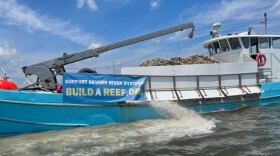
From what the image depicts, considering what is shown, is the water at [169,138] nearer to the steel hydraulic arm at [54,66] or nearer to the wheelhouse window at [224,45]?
the steel hydraulic arm at [54,66]

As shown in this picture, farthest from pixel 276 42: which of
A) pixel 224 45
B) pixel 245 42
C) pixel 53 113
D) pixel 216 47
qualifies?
pixel 53 113

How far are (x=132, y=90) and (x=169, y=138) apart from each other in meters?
3.45

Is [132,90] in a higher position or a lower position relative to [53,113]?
higher

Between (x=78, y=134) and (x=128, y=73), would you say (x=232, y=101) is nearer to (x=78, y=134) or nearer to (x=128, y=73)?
(x=128, y=73)

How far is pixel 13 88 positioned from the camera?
12.2 m

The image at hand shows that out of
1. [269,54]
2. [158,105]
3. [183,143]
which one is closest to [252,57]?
[269,54]

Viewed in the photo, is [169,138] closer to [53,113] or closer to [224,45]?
[53,113]

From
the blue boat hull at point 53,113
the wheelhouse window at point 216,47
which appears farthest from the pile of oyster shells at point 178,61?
the blue boat hull at point 53,113

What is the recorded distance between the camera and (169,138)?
965 cm

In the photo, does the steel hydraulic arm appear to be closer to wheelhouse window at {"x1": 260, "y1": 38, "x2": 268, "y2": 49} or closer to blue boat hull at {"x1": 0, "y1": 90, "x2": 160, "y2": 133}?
blue boat hull at {"x1": 0, "y1": 90, "x2": 160, "y2": 133}

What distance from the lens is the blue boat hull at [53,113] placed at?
11164mm

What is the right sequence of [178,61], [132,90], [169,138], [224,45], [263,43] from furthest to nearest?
1. [224,45]
2. [263,43]
3. [178,61]
4. [132,90]
5. [169,138]

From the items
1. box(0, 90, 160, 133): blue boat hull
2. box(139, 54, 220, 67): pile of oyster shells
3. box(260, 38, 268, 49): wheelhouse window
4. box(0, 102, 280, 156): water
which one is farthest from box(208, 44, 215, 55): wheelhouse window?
box(0, 90, 160, 133): blue boat hull

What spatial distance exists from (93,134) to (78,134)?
48cm
